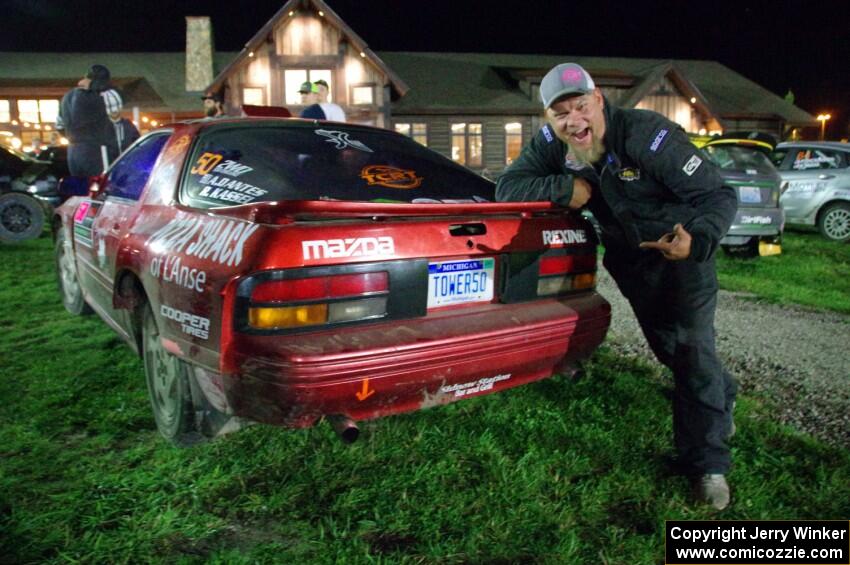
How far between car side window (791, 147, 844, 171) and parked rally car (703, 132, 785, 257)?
2.65 meters

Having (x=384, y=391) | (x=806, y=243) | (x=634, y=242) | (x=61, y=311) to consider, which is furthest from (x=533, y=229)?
(x=806, y=243)

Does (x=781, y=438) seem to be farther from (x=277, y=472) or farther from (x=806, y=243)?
(x=806, y=243)

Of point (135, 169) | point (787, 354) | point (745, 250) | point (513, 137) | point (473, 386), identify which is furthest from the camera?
point (513, 137)

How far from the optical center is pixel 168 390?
286 cm

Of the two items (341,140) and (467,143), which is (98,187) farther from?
(467,143)

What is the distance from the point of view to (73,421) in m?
3.14

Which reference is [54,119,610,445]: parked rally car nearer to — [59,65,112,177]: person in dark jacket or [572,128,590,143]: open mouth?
[572,128,590,143]: open mouth

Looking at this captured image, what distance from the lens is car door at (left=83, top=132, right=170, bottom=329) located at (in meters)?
3.38

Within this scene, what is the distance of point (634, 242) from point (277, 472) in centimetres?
173

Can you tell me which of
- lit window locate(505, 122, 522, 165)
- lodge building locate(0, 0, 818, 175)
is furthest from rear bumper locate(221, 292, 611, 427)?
lit window locate(505, 122, 522, 165)

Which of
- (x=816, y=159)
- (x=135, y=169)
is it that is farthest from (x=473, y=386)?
(x=816, y=159)

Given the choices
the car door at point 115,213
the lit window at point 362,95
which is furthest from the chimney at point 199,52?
the car door at point 115,213

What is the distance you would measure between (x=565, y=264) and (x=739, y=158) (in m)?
A: 6.53

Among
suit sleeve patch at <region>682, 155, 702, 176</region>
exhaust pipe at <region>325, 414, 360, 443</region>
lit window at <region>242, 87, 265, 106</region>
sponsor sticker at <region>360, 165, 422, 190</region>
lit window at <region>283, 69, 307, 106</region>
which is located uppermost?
lit window at <region>283, 69, 307, 106</region>
